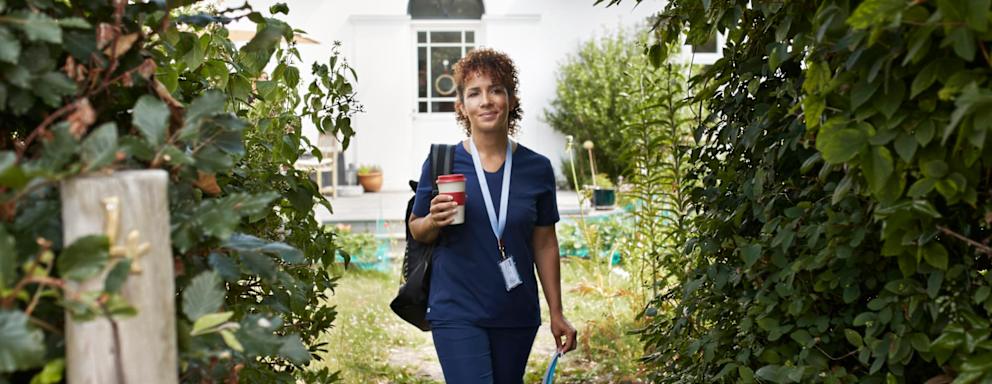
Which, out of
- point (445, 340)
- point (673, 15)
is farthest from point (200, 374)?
point (673, 15)

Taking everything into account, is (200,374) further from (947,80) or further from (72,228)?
(947,80)

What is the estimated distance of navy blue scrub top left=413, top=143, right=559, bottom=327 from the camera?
323 centimetres

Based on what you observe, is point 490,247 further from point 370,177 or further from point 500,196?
point 370,177

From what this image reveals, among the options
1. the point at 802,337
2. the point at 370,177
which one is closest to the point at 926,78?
the point at 802,337

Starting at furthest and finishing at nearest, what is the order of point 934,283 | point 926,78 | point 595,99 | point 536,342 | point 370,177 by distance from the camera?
point 370,177 < point 595,99 < point 536,342 < point 934,283 < point 926,78

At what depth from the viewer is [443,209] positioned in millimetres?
3090

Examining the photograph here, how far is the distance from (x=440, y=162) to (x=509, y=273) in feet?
1.41

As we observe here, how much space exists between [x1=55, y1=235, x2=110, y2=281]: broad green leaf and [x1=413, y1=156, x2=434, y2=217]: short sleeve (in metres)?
2.22

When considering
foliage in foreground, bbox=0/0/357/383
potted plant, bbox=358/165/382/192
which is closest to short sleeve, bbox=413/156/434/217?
foliage in foreground, bbox=0/0/357/383

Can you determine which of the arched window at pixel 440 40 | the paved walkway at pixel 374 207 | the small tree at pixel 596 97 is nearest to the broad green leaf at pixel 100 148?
the paved walkway at pixel 374 207

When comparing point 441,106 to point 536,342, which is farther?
point 441,106

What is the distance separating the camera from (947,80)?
1.52 metres

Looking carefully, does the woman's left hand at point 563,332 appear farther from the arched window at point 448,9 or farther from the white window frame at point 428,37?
the arched window at point 448,9

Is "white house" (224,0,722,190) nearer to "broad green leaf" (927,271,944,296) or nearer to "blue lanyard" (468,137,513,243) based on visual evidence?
"blue lanyard" (468,137,513,243)
